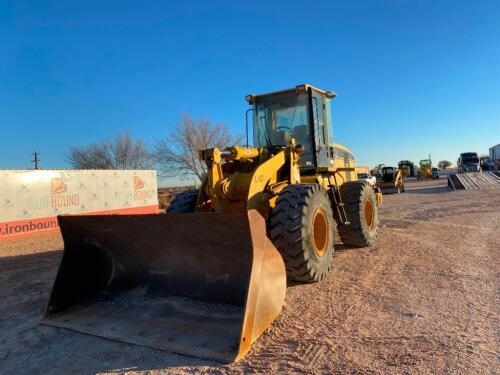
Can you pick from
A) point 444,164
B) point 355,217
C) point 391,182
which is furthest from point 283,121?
point 444,164

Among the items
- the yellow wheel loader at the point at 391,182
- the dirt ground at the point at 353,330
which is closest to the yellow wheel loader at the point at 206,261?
the dirt ground at the point at 353,330

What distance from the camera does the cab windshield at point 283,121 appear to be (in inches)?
266

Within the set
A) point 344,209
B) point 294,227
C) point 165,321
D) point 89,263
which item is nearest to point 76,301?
point 89,263

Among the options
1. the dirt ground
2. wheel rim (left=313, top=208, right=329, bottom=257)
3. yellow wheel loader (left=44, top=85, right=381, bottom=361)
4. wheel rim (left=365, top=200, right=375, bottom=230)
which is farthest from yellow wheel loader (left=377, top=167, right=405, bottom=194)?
wheel rim (left=313, top=208, right=329, bottom=257)

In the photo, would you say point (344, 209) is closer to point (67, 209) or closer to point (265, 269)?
point (265, 269)

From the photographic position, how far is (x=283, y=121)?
693cm

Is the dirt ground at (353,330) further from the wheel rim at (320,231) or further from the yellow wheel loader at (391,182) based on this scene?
the yellow wheel loader at (391,182)

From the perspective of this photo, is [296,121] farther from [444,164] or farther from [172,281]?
[444,164]

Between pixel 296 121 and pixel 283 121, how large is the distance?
246mm

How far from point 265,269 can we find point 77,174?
49.2 ft

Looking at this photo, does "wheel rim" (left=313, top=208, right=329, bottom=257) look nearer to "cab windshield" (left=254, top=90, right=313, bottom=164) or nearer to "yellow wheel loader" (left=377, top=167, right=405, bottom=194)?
"cab windshield" (left=254, top=90, right=313, bottom=164)

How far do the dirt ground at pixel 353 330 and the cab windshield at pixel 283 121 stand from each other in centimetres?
228

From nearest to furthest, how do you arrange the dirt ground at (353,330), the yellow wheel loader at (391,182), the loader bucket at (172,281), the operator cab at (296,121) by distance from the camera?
the dirt ground at (353,330) < the loader bucket at (172,281) < the operator cab at (296,121) < the yellow wheel loader at (391,182)

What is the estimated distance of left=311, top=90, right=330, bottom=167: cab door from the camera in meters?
6.77
